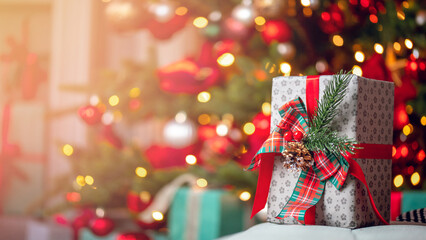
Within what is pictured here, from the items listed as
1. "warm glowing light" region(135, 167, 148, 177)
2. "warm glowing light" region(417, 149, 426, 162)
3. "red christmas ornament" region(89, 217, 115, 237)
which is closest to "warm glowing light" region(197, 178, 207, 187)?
"warm glowing light" region(135, 167, 148, 177)

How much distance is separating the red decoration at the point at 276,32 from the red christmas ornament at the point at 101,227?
910 millimetres

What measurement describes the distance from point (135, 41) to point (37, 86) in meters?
0.66

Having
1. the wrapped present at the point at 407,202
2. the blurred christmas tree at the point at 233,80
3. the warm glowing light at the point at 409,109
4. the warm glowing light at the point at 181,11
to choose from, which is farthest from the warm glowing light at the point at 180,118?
the wrapped present at the point at 407,202

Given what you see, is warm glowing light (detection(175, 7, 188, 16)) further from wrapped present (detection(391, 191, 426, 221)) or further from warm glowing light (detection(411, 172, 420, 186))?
wrapped present (detection(391, 191, 426, 221))

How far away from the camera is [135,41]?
2980 millimetres

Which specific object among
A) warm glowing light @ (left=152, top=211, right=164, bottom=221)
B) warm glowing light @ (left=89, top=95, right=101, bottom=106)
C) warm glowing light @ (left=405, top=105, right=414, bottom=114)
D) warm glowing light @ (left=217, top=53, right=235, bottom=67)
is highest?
warm glowing light @ (left=217, top=53, right=235, bottom=67)

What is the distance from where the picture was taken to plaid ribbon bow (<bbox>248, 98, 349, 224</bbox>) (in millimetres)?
872

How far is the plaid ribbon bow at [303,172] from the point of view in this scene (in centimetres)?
87

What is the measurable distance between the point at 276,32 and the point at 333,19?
204mm

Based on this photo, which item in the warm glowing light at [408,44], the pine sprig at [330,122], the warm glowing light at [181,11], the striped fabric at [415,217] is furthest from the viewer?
the warm glowing light at [181,11]

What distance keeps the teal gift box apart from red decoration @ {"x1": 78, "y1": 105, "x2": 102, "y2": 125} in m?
0.53

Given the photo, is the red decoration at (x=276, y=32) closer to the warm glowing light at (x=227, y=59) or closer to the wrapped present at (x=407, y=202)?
the warm glowing light at (x=227, y=59)

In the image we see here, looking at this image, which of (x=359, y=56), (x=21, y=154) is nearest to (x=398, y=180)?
(x=359, y=56)

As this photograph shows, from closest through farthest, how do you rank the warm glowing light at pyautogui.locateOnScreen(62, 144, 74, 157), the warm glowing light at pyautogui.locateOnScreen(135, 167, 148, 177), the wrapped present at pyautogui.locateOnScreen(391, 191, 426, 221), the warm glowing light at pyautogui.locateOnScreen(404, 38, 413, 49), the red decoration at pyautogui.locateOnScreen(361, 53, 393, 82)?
the wrapped present at pyautogui.locateOnScreen(391, 191, 426, 221) < the red decoration at pyautogui.locateOnScreen(361, 53, 393, 82) < the warm glowing light at pyautogui.locateOnScreen(404, 38, 413, 49) < the warm glowing light at pyautogui.locateOnScreen(135, 167, 148, 177) < the warm glowing light at pyautogui.locateOnScreen(62, 144, 74, 157)
